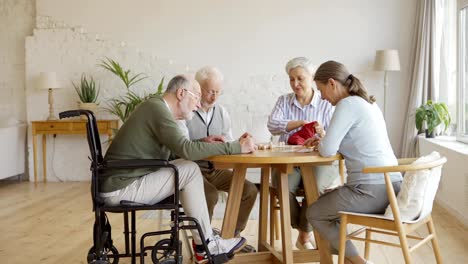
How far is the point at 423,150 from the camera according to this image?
630 centimetres

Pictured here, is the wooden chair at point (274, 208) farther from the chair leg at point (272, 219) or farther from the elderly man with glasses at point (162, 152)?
the elderly man with glasses at point (162, 152)

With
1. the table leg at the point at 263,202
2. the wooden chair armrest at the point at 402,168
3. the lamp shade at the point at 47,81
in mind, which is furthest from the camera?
the lamp shade at the point at 47,81

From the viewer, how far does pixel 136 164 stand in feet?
10.2

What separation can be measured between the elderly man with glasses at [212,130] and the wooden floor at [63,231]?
0.45m

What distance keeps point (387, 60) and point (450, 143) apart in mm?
1529

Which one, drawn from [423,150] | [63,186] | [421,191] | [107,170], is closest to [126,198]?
[107,170]

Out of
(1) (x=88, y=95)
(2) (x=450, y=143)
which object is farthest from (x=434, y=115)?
(1) (x=88, y=95)

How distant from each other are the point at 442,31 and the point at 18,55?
5.43 meters

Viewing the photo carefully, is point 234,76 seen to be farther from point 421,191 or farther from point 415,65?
point 421,191

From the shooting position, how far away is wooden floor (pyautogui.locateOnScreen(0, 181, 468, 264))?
13.3ft

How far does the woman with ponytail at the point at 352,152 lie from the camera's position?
308 cm

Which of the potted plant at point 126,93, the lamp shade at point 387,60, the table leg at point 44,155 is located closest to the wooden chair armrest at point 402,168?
the lamp shade at point 387,60

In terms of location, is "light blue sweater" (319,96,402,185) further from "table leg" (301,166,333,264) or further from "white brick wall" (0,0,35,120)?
"white brick wall" (0,0,35,120)

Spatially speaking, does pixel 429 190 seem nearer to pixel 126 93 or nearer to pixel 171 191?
pixel 171 191
